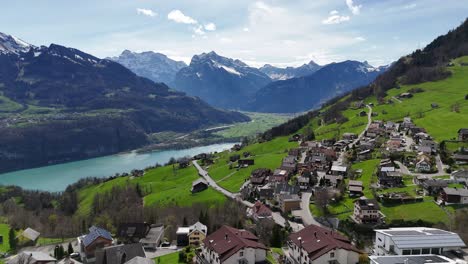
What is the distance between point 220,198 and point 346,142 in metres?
46.7

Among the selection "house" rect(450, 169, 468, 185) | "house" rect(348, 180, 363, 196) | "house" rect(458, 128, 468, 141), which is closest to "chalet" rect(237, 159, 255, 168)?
"house" rect(348, 180, 363, 196)

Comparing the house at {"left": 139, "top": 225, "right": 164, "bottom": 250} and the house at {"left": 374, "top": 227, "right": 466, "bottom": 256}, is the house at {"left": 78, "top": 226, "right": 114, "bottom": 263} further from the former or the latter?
the house at {"left": 374, "top": 227, "right": 466, "bottom": 256}

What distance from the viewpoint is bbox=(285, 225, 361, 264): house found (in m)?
46.0

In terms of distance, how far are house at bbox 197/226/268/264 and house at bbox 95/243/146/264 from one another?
8659 mm

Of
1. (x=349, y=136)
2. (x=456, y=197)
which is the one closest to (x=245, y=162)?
(x=349, y=136)

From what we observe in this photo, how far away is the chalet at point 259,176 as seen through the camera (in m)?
99.9

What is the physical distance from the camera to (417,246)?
45.5m

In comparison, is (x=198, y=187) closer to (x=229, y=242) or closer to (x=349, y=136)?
(x=349, y=136)

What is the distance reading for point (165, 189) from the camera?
119125 mm

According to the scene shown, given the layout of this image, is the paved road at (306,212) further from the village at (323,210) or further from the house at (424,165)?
the house at (424,165)

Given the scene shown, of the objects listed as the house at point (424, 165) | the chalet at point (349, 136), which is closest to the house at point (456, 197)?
the house at point (424, 165)

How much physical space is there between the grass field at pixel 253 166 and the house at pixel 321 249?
50.8m

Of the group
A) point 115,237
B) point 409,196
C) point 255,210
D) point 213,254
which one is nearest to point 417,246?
point 213,254

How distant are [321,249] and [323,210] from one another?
28682mm
